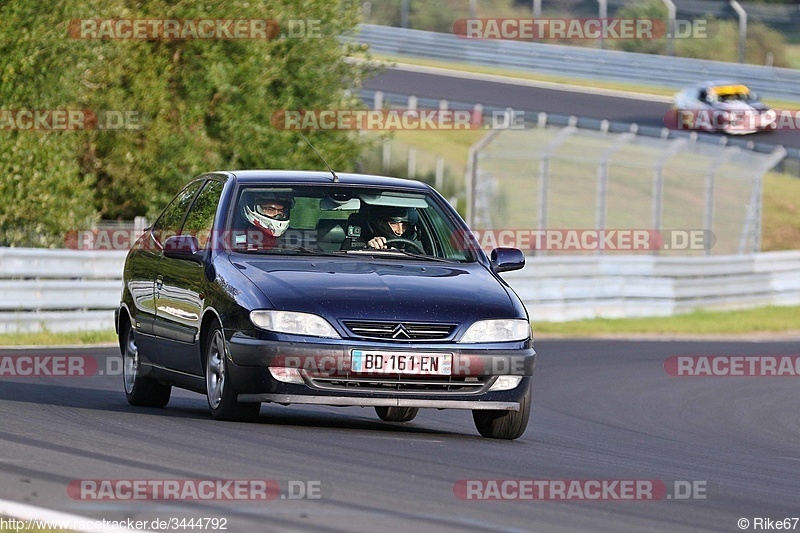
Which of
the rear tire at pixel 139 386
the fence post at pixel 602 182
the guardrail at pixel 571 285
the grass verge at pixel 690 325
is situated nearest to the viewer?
the rear tire at pixel 139 386

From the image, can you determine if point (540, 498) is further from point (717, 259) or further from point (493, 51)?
point (493, 51)

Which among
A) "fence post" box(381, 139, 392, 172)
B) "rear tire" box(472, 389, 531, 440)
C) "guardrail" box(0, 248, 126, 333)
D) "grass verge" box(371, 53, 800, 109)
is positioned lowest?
"grass verge" box(371, 53, 800, 109)

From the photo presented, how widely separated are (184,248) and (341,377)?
1.60 meters

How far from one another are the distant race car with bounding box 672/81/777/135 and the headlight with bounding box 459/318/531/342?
32912mm

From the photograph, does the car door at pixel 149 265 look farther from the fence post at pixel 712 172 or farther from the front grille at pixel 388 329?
the fence post at pixel 712 172

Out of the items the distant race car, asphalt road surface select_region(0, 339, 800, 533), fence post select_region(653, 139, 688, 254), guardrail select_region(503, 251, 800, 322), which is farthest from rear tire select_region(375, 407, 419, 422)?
the distant race car

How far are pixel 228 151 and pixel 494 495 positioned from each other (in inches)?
751

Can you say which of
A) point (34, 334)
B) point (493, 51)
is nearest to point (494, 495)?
point (34, 334)

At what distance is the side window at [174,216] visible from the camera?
35.5ft

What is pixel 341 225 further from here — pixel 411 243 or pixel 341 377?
pixel 341 377

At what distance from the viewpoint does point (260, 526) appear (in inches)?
236

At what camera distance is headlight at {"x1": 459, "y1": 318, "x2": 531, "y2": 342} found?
9008 millimetres

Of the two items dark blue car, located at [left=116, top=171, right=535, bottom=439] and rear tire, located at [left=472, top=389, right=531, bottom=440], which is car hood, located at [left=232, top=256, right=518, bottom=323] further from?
rear tire, located at [left=472, top=389, right=531, bottom=440]

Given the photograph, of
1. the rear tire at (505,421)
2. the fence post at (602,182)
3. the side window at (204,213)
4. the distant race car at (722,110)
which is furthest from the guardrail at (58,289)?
the distant race car at (722,110)
